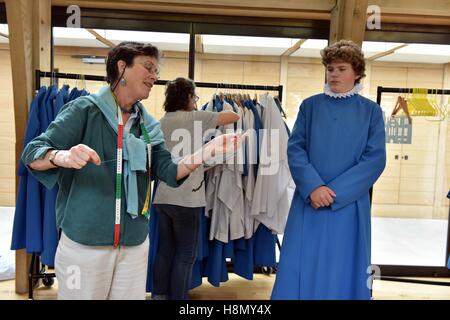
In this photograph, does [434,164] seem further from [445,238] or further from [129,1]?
[129,1]

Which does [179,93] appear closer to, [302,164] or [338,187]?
[302,164]

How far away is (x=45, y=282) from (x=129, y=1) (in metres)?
2.12

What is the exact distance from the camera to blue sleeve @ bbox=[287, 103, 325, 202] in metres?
1.90

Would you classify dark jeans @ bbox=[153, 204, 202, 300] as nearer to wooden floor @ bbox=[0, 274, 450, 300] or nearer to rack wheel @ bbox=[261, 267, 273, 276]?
wooden floor @ bbox=[0, 274, 450, 300]

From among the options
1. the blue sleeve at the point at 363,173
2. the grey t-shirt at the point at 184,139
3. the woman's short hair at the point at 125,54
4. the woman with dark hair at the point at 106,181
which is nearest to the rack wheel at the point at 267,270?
the grey t-shirt at the point at 184,139

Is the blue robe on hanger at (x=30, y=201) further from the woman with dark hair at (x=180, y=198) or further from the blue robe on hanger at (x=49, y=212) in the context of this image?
the woman with dark hair at (x=180, y=198)

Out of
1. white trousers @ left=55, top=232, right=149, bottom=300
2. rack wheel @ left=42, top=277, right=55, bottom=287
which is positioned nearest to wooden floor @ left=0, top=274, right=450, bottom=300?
rack wheel @ left=42, top=277, right=55, bottom=287

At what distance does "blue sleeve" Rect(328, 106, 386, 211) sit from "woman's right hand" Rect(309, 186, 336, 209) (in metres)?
0.02

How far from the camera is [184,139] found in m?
2.32

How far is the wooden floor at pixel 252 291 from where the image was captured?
283 centimetres

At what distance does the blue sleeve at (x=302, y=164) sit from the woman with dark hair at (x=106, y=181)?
59cm

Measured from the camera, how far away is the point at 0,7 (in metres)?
3.03

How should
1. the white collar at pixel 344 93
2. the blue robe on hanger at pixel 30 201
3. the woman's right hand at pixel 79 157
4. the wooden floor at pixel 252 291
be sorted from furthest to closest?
the wooden floor at pixel 252 291, the blue robe on hanger at pixel 30 201, the white collar at pixel 344 93, the woman's right hand at pixel 79 157
